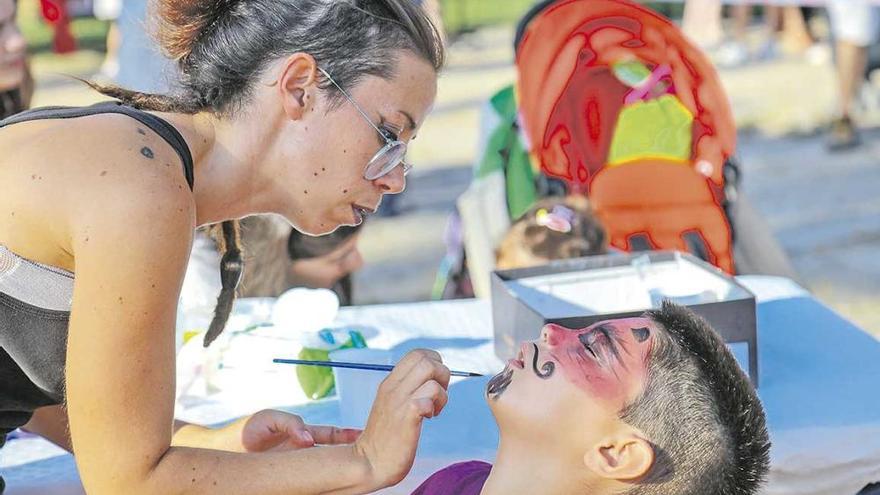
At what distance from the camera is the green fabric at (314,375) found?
1939mm

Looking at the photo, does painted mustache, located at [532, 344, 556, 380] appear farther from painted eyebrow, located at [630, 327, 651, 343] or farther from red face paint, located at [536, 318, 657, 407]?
painted eyebrow, located at [630, 327, 651, 343]

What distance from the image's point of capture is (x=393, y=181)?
1.47 meters

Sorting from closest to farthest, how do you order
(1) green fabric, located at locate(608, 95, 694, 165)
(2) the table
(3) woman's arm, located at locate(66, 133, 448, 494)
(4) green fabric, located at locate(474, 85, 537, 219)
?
A: (3) woman's arm, located at locate(66, 133, 448, 494)
(2) the table
(1) green fabric, located at locate(608, 95, 694, 165)
(4) green fabric, located at locate(474, 85, 537, 219)

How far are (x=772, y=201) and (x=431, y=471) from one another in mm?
4355

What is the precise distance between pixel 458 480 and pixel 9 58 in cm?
195

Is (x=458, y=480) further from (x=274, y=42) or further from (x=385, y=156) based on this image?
(x=274, y=42)

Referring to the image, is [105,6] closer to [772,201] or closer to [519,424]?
[772,201]

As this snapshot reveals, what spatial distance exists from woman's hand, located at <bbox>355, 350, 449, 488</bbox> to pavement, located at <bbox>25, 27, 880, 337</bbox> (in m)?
3.03

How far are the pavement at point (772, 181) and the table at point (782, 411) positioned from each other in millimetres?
2114

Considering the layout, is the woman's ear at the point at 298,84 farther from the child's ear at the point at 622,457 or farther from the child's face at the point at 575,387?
the child's ear at the point at 622,457

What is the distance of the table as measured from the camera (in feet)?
5.72

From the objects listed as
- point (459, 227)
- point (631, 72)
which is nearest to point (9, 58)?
point (459, 227)

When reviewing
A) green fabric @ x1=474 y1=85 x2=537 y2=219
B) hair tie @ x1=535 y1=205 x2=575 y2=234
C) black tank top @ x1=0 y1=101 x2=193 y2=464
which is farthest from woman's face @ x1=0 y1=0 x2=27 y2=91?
black tank top @ x1=0 y1=101 x2=193 y2=464

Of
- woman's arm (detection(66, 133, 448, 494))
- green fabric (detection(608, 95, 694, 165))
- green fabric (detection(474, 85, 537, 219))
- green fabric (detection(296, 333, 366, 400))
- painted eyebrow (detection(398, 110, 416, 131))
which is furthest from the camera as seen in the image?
green fabric (detection(474, 85, 537, 219))
